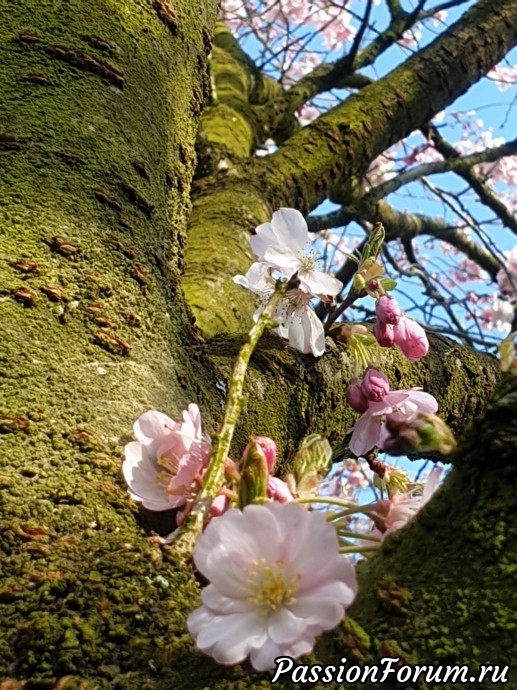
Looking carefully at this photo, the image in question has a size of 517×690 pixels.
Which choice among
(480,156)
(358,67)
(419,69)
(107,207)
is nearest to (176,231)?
(107,207)

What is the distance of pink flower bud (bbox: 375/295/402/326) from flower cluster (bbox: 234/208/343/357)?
0.06 metres

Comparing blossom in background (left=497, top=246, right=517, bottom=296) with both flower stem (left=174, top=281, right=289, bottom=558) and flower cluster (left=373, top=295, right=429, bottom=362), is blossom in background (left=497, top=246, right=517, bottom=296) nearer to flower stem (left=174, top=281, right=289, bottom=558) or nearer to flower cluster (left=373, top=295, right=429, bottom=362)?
flower cluster (left=373, top=295, right=429, bottom=362)

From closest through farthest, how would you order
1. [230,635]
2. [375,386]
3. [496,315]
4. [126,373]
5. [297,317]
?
[230,635] < [126,373] < [375,386] < [297,317] < [496,315]

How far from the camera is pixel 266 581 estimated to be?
15.9 inches

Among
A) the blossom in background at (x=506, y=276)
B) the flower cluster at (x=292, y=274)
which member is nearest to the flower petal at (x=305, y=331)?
the flower cluster at (x=292, y=274)

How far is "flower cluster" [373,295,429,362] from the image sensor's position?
864mm

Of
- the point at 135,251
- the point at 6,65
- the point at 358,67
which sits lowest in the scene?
the point at 135,251

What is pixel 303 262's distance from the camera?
2.79 ft

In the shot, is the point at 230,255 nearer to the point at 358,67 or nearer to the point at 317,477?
the point at 317,477

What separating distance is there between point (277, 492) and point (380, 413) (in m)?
0.31

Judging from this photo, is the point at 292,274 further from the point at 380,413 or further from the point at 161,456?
the point at 161,456

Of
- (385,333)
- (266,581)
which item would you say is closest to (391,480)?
(385,333)

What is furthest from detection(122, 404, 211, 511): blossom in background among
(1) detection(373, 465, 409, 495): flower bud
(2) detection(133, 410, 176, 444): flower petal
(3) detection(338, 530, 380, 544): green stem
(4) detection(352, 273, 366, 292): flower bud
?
(4) detection(352, 273, 366, 292): flower bud

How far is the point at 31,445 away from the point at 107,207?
1.13 feet
